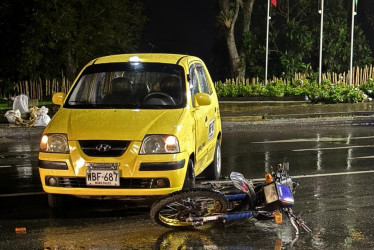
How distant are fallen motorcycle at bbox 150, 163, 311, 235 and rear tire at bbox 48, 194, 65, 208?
156 centimetres

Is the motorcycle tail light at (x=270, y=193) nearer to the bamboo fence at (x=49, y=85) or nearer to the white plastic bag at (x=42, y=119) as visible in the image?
the white plastic bag at (x=42, y=119)

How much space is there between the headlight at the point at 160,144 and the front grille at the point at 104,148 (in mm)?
204

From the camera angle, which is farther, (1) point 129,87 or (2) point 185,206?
(1) point 129,87

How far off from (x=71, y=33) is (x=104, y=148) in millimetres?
21217

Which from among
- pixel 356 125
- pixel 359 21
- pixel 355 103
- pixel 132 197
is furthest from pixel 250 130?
pixel 359 21

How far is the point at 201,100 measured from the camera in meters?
8.91

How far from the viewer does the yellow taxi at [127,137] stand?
7.88 meters

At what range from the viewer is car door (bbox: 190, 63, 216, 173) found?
897cm

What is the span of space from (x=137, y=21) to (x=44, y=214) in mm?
27661

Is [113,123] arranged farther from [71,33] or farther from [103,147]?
[71,33]

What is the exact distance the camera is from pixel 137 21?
35.5m

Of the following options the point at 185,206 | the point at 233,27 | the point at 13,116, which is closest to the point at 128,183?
the point at 185,206

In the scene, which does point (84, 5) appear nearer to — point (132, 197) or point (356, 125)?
point (356, 125)

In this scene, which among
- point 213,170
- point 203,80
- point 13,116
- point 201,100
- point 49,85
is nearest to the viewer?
point 201,100
